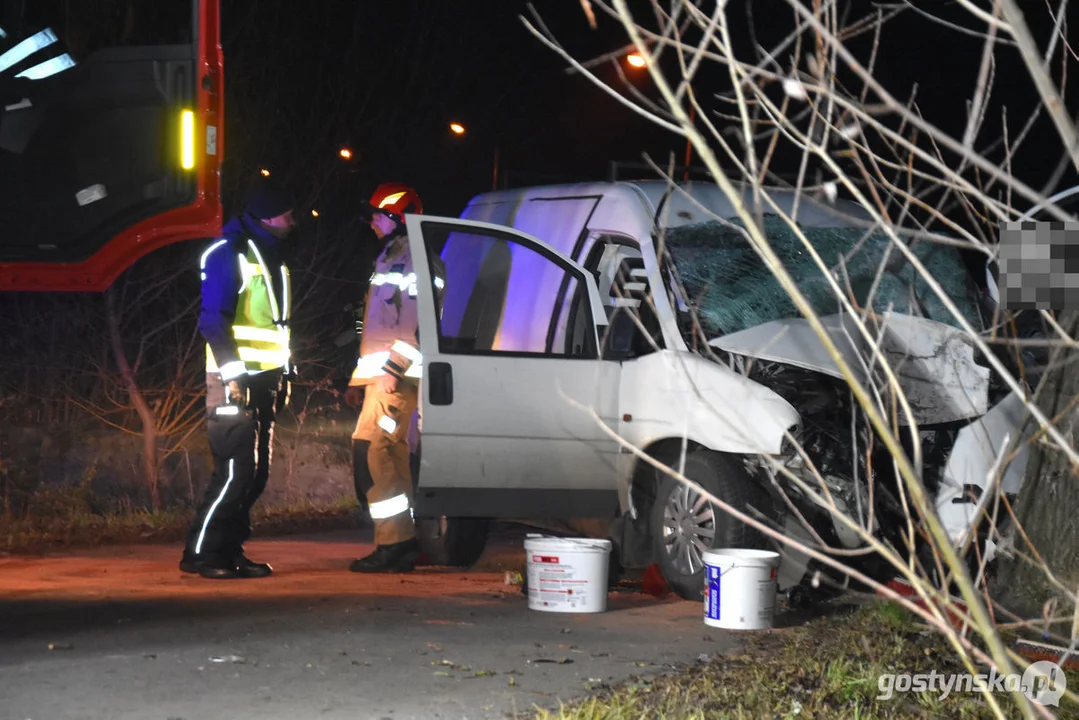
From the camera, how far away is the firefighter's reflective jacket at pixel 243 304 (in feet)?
25.9

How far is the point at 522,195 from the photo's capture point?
363 inches

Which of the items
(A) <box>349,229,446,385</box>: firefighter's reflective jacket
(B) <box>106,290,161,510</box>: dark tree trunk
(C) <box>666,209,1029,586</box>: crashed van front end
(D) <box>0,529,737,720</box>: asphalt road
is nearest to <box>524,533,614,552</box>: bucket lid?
(D) <box>0,529,737,720</box>: asphalt road

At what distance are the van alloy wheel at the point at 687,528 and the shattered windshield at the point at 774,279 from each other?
34.0 inches

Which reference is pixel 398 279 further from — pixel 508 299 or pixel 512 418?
pixel 512 418

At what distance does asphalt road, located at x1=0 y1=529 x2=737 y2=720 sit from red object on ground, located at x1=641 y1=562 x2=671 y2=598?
4.5 inches

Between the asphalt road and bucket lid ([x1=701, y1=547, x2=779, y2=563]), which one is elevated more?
bucket lid ([x1=701, y1=547, x2=779, y2=563])

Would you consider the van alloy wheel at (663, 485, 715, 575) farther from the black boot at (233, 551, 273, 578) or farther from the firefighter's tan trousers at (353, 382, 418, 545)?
the black boot at (233, 551, 273, 578)

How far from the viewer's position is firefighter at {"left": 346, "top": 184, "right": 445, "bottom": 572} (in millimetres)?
8336

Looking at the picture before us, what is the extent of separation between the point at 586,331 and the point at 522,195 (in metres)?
1.51

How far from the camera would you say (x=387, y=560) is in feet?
27.7

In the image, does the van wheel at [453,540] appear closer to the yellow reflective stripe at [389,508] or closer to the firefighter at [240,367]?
the yellow reflective stripe at [389,508]

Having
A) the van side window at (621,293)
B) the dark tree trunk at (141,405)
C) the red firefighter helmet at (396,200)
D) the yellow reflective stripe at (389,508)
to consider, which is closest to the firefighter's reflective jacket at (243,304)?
the red firefighter helmet at (396,200)

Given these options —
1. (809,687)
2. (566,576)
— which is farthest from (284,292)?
(809,687)

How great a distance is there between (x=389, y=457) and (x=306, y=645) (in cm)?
257
